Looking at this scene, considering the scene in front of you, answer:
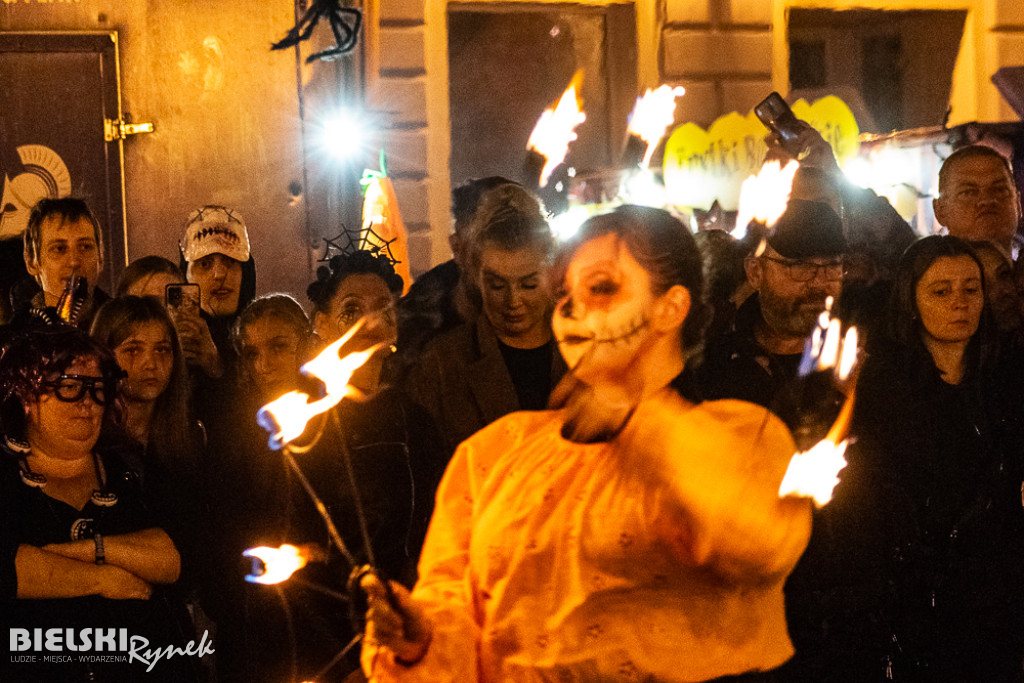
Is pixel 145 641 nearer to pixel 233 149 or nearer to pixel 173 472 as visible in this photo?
pixel 173 472

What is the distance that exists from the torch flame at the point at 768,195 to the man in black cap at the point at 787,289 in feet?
0.16

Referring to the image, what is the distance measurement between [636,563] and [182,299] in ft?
7.75

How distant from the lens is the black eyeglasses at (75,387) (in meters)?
3.50

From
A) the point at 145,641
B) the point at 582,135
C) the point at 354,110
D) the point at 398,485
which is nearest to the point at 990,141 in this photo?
the point at 582,135

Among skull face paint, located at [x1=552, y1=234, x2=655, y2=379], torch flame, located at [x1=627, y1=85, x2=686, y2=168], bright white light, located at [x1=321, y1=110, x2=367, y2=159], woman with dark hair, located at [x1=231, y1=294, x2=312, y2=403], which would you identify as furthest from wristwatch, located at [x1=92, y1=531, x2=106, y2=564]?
bright white light, located at [x1=321, y1=110, x2=367, y2=159]

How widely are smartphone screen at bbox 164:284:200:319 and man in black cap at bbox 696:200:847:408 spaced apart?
190 centimetres

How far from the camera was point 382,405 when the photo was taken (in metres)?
3.39

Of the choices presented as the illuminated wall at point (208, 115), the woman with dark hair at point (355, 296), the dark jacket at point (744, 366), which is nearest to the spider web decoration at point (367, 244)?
the woman with dark hair at point (355, 296)

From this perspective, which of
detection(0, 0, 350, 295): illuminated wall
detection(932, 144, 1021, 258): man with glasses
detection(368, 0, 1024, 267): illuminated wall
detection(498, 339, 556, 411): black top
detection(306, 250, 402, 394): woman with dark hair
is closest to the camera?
detection(498, 339, 556, 411): black top

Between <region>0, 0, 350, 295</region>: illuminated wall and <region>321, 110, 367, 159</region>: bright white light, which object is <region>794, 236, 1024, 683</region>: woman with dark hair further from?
<region>0, 0, 350, 295</region>: illuminated wall

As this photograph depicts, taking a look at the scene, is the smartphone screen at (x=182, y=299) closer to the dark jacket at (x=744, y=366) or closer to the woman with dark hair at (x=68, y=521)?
the woman with dark hair at (x=68, y=521)

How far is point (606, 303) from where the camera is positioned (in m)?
2.75

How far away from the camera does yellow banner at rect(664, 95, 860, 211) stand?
274 inches

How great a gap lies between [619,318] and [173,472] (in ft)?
5.43
